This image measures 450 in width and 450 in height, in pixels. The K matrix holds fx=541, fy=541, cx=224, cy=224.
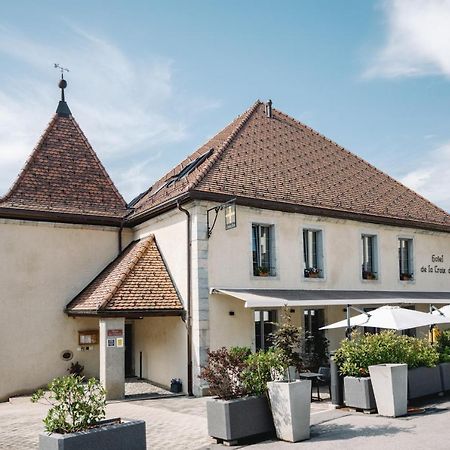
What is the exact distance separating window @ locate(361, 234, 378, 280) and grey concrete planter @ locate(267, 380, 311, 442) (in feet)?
35.5

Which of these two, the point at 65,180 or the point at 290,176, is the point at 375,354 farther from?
the point at 65,180

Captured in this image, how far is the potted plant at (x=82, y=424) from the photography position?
720cm

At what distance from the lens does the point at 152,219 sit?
708 inches

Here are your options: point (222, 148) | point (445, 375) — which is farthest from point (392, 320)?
point (222, 148)

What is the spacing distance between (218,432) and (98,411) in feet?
7.91

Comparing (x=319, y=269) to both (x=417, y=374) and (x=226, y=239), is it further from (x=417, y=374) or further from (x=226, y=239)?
(x=417, y=374)

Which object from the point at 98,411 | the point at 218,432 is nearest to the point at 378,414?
the point at 218,432

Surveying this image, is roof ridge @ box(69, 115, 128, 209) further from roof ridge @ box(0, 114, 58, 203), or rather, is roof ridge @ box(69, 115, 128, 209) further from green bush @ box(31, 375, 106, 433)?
green bush @ box(31, 375, 106, 433)

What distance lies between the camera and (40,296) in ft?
57.0

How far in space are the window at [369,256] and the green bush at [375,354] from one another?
7261mm

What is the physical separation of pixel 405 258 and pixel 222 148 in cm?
863

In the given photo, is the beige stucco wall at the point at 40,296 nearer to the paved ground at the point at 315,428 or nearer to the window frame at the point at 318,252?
the paved ground at the point at 315,428

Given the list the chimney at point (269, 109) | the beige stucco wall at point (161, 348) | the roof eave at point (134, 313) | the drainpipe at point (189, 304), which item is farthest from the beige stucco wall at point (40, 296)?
the chimney at point (269, 109)

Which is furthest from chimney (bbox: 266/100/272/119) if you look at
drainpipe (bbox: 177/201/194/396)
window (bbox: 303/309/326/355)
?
window (bbox: 303/309/326/355)
